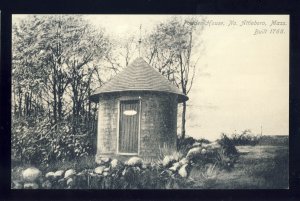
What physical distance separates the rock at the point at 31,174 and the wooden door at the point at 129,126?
1.61 meters

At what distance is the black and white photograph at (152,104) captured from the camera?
812cm

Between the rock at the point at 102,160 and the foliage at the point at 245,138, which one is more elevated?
the foliage at the point at 245,138

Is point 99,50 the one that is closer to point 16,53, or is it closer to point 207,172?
point 16,53

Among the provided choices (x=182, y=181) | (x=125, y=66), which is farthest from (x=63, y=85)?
(x=182, y=181)

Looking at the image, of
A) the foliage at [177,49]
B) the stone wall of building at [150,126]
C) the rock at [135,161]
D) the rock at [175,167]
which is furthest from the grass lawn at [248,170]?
the foliage at [177,49]

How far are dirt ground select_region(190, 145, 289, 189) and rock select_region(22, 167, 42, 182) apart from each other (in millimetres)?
3040

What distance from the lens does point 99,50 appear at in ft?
26.9

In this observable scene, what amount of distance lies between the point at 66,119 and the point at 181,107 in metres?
2.18

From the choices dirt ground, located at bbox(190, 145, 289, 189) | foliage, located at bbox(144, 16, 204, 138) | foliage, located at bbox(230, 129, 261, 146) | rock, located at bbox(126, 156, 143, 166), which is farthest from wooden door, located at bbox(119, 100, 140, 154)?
foliage, located at bbox(230, 129, 261, 146)

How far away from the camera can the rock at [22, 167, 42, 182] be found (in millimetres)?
8094

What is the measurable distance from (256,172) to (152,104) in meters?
2.33

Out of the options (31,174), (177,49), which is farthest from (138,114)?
(31,174)

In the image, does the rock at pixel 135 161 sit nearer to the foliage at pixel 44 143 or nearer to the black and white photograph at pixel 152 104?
the black and white photograph at pixel 152 104

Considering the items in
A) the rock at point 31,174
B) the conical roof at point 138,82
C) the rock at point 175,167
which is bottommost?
the rock at point 31,174
